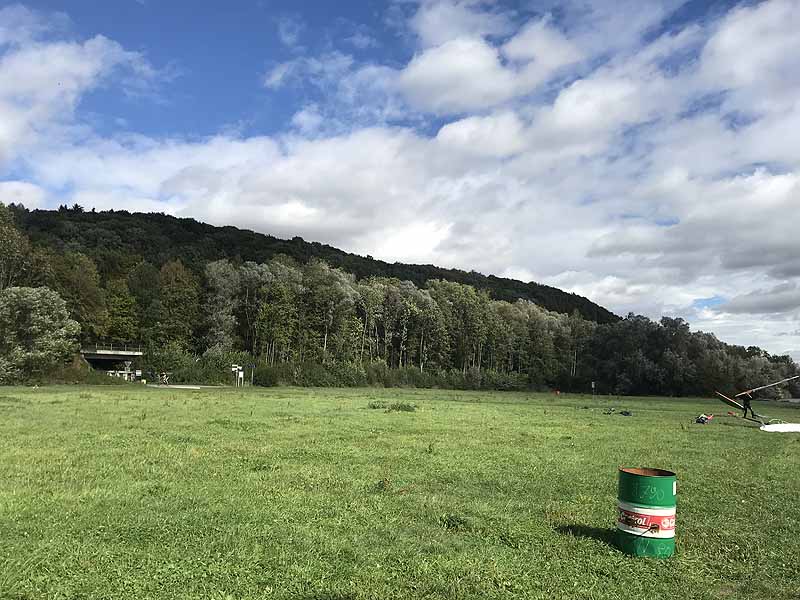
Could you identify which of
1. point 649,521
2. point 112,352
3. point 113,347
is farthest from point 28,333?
point 649,521

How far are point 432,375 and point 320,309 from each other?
20236 mm

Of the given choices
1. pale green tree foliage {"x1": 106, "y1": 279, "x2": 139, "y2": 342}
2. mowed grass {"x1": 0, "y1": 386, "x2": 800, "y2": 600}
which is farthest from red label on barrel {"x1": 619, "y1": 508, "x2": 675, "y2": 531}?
pale green tree foliage {"x1": 106, "y1": 279, "x2": 139, "y2": 342}

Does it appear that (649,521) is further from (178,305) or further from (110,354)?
(110,354)

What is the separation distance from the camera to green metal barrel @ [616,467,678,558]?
866 centimetres

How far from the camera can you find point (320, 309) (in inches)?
3457

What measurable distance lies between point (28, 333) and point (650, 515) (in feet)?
203

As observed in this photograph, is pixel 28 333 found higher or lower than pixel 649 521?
higher

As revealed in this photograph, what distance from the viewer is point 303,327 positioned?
86812 mm

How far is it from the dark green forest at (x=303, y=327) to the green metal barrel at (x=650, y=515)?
5941 cm

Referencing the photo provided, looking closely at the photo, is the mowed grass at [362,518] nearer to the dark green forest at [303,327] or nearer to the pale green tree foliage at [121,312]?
the dark green forest at [303,327]

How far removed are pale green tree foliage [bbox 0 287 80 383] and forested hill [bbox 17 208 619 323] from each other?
30.3 meters

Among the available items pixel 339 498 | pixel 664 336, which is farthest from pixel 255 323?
pixel 339 498

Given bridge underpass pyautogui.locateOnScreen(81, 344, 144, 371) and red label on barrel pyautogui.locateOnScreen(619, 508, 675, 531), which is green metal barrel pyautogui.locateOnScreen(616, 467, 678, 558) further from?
bridge underpass pyautogui.locateOnScreen(81, 344, 144, 371)

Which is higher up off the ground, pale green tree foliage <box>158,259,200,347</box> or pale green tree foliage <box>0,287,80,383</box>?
pale green tree foliage <box>158,259,200,347</box>
